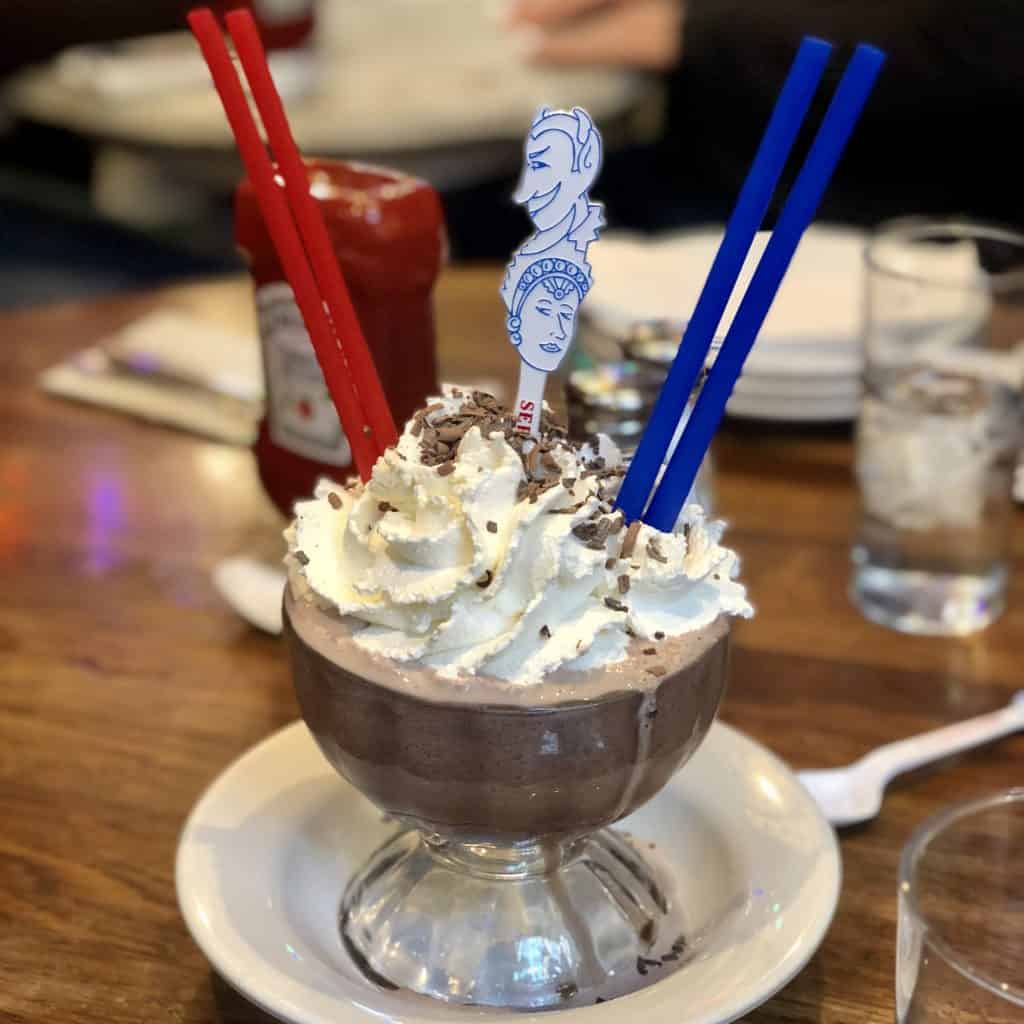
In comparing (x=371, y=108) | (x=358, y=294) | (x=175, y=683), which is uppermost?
(x=358, y=294)

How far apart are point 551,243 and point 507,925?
32 cm

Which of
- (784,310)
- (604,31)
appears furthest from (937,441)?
(604,31)

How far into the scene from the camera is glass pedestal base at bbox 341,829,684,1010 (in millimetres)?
632

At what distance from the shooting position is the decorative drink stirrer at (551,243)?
53cm

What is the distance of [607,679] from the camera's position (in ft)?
1.83

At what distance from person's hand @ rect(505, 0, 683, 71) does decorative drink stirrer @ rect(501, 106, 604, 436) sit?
2.04 m

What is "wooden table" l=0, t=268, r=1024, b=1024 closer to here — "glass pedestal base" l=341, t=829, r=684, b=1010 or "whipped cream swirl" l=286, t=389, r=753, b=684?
"glass pedestal base" l=341, t=829, r=684, b=1010

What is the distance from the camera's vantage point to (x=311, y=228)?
635 mm

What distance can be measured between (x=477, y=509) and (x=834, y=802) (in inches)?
12.6

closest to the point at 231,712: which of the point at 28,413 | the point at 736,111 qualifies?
the point at 28,413

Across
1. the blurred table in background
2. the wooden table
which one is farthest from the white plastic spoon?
the blurred table in background

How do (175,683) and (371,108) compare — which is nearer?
(175,683)

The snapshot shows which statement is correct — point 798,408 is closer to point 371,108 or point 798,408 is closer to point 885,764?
point 885,764

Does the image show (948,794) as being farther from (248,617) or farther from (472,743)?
(248,617)
